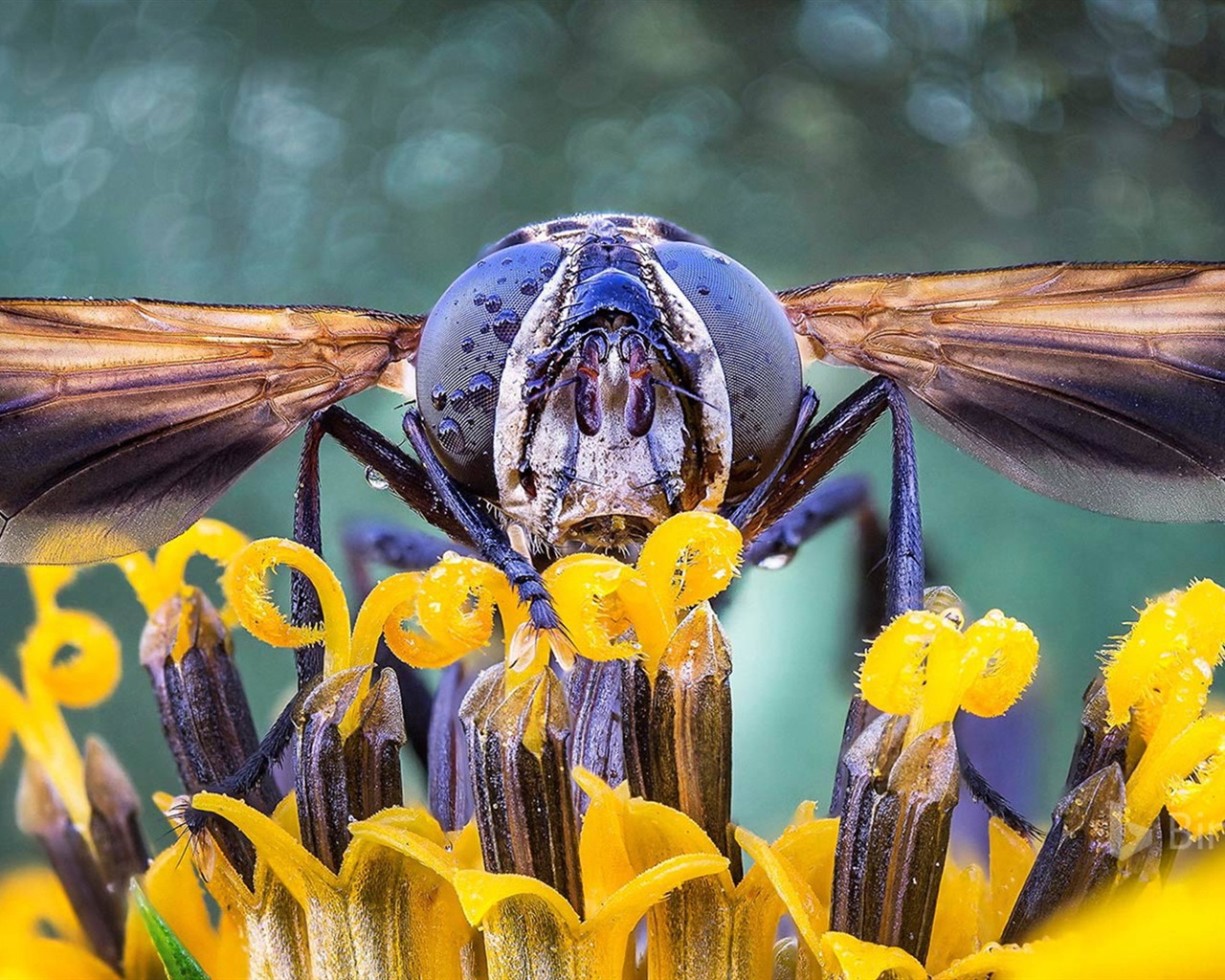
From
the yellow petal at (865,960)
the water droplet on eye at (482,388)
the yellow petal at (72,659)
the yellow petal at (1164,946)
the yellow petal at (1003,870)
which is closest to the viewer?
the yellow petal at (1164,946)

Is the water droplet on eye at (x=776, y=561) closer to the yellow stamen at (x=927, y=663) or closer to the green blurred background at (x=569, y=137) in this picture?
the yellow stamen at (x=927, y=663)

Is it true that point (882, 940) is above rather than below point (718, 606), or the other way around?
below

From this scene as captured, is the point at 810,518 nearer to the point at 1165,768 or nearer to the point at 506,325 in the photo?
the point at 506,325

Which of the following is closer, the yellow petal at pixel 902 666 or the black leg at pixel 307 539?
the yellow petal at pixel 902 666

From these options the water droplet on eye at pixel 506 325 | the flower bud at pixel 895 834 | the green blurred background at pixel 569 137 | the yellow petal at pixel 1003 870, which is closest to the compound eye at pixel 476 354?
the water droplet on eye at pixel 506 325

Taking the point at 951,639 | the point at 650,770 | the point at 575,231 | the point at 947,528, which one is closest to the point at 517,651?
the point at 650,770

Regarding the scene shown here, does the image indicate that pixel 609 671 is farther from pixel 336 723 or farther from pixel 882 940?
pixel 882 940
